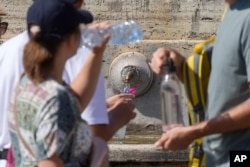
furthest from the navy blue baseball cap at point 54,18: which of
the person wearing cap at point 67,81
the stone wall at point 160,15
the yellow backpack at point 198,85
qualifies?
the stone wall at point 160,15

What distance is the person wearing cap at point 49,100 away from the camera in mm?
3811

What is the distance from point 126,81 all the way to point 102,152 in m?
4.27

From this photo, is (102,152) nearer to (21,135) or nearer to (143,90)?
(21,135)

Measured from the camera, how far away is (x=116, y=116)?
4.64 meters

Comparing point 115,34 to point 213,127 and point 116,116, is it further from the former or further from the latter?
point 213,127

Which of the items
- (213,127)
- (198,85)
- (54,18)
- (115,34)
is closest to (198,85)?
(198,85)

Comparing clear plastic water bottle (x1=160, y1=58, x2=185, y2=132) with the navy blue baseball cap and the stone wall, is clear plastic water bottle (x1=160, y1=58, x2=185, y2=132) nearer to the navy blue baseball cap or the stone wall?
the navy blue baseball cap

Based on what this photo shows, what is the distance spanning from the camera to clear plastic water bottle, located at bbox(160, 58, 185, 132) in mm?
4207

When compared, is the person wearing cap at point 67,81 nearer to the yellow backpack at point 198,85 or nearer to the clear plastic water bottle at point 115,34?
the clear plastic water bottle at point 115,34

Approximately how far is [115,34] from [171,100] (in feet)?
1.40

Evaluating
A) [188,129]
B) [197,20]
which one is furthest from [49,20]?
[197,20]

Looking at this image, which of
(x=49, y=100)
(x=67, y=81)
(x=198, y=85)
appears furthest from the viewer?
(x=67, y=81)

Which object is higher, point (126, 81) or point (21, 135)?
point (21, 135)

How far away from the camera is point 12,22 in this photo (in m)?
8.80
